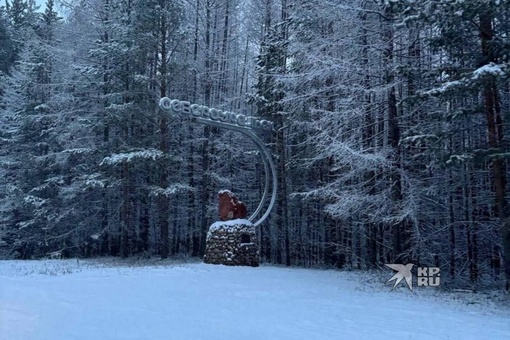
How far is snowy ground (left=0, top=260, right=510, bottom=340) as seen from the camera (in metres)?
4.62

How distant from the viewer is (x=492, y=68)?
7.00 metres

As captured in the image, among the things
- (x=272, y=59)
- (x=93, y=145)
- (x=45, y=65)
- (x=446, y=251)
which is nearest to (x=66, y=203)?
(x=93, y=145)

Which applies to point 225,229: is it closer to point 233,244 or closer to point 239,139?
point 233,244

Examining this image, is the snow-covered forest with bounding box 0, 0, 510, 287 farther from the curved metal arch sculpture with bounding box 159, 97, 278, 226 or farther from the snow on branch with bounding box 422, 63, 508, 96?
the snow on branch with bounding box 422, 63, 508, 96

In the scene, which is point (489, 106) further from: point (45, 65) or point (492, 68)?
point (45, 65)

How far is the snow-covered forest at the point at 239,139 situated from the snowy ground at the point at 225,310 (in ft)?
9.60

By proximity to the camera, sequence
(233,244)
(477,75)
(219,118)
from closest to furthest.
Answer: (477,75) → (233,244) → (219,118)

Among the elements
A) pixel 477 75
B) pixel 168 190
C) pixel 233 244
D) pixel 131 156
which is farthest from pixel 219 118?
pixel 477 75

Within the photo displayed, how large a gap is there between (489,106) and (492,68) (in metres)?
1.51

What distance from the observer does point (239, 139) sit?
19234 millimetres

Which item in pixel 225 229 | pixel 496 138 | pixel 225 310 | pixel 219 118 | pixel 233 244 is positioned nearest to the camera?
pixel 225 310

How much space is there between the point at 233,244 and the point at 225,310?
6.65 m

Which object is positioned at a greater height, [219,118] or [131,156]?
[219,118]

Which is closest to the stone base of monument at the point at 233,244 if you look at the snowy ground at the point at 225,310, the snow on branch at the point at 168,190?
the snowy ground at the point at 225,310
